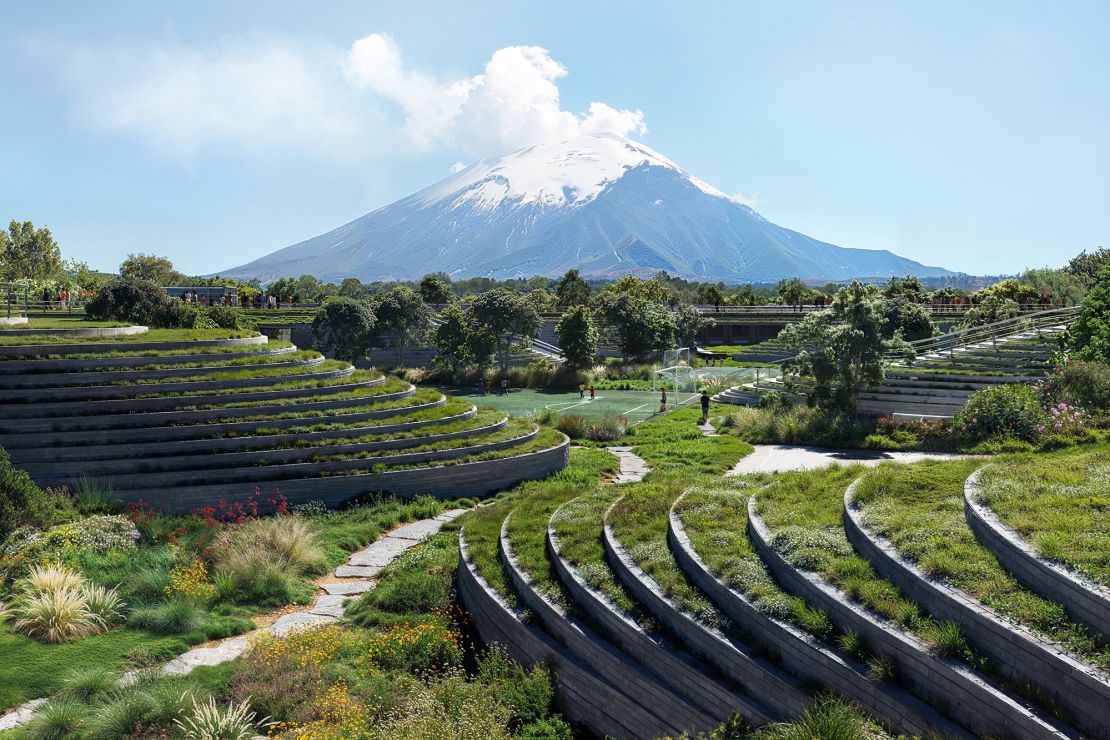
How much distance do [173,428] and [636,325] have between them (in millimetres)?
42828

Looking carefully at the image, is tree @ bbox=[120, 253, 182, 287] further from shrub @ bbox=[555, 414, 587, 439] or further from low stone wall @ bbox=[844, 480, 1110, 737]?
low stone wall @ bbox=[844, 480, 1110, 737]

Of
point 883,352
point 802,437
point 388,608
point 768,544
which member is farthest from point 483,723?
point 883,352

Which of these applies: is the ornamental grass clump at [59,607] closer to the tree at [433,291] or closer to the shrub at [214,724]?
the shrub at [214,724]

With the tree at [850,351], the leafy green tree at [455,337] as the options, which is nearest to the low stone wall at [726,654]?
the tree at [850,351]

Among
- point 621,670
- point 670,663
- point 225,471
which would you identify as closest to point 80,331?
point 225,471

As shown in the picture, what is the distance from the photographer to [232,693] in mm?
10273

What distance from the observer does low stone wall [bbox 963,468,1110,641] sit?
22.8ft

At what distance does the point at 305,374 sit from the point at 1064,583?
21510mm

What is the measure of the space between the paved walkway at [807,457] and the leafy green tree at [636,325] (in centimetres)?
3201

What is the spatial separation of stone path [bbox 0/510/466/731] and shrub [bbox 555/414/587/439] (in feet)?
39.0

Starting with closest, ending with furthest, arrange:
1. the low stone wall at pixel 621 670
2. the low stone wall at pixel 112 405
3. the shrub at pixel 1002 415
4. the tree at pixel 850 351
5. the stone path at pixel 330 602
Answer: the low stone wall at pixel 621 670 → the stone path at pixel 330 602 → the low stone wall at pixel 112 405 → the shrub at pixel 1002 415 → the tree at pixel 850 351

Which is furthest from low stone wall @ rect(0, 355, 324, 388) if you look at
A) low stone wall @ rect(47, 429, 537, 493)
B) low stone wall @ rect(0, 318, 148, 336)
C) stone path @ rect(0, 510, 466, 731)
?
stone path @ rect(0, 510, 466, 731)

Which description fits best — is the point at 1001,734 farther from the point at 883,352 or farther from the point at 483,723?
the point at 883,352

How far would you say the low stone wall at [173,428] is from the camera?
64.4ft
